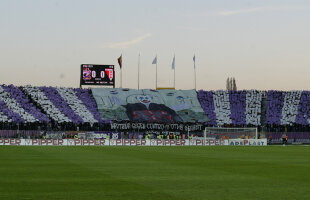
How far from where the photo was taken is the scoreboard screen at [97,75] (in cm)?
8544

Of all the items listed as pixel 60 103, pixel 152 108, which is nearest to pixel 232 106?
pixel 152 108

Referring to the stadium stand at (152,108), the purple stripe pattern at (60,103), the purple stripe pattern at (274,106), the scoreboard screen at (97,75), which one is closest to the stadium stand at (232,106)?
the stadium stand at (152,108)

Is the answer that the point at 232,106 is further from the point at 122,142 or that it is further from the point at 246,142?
the point at 122,142

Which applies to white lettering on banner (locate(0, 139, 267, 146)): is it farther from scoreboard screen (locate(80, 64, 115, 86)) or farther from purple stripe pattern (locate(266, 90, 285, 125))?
scoreboard screen (locate(80, 64, 115, 86))

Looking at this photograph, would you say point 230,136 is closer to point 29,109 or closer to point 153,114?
point 153,114

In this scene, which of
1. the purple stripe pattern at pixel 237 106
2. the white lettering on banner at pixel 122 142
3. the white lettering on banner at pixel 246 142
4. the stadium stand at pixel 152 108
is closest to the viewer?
the white lettering on banner at pixel 122 142

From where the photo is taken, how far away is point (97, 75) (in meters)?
85.8

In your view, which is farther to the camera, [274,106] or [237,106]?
[237,106]

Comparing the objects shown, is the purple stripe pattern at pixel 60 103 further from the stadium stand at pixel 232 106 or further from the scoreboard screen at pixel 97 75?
the stadium stand at pixel 232 106

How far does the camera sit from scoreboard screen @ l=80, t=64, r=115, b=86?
8544 cm

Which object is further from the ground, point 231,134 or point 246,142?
point 231,134

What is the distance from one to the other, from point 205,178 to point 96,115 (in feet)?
220

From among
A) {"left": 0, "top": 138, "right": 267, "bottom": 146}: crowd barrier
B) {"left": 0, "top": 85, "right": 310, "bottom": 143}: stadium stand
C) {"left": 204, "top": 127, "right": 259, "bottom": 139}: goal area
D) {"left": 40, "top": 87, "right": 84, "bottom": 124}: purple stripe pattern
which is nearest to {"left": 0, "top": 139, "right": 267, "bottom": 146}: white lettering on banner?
{"left": 0, "top": 138, "right": 267, "bottom": 146}: crowd barrier

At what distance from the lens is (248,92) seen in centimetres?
9375
